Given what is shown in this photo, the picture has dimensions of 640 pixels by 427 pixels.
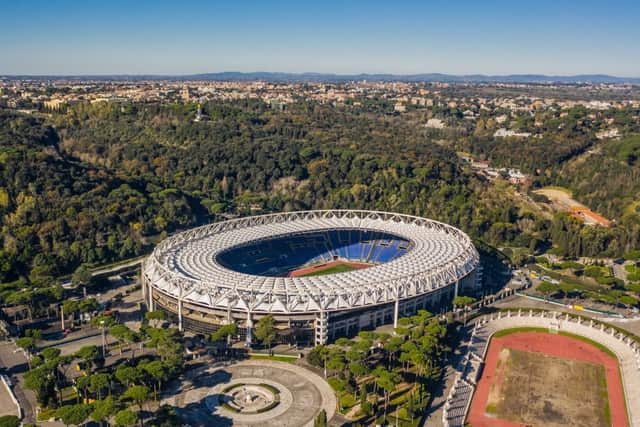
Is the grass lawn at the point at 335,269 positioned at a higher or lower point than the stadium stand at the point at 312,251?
lower

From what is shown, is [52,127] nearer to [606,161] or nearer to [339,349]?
[339,349]

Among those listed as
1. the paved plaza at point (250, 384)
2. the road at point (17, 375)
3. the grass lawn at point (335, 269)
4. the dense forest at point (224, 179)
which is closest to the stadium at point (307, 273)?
the grass lawn at point (335, 269)

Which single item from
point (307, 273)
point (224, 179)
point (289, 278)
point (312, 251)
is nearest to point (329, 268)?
point (307, 273)

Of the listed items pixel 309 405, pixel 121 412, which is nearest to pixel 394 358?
pixel 309 405

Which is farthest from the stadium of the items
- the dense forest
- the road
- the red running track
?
the dense forest

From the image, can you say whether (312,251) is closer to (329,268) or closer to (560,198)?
(329,268)

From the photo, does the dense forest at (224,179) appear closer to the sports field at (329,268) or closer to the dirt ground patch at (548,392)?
the sports field at (329,268)
